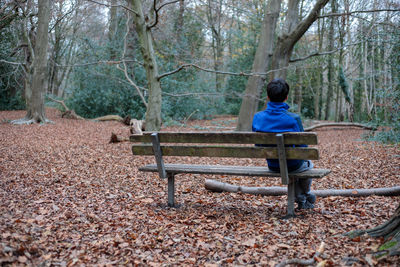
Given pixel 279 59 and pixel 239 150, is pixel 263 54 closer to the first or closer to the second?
pixel 279 59

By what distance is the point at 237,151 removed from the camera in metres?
4.21

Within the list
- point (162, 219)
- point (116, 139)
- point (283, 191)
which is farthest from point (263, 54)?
point (162, 219)

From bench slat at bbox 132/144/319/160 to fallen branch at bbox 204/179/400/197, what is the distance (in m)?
1.24

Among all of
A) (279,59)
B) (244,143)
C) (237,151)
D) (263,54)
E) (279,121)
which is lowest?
(237,151)

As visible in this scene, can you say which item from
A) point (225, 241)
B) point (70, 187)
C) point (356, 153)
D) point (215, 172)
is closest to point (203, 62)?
point (356, 153)

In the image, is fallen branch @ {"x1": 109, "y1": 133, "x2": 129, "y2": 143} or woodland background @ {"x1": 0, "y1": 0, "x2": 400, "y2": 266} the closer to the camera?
woodland background @ {"x1": 0, "y1": 0, "x2": 400, "y2": 266}

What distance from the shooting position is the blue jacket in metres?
4.04

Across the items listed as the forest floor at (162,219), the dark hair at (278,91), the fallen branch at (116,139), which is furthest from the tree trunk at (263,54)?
the dark hair at (278,91)

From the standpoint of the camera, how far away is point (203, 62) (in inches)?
461

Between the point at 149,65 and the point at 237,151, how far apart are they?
21.4 ft

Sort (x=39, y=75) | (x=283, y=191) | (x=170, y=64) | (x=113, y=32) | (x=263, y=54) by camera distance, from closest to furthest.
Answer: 1. (x=283, y=191)
2. (x=263, y=54)
3. (x=39, y=75)
4. (x=170, y=64)
5. (x=113, y=32)

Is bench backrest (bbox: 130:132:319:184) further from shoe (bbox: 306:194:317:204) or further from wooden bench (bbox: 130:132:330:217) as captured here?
shoe (bbox: 306:194:317:204)

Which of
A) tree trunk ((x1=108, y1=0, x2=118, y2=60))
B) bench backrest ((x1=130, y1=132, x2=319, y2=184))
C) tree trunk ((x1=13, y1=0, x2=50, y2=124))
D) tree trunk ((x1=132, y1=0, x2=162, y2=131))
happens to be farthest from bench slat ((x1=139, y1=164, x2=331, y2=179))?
tree trunk ((x1=108, y1=0, x2=118, y2=60))

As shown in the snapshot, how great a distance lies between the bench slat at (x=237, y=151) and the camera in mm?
3850
